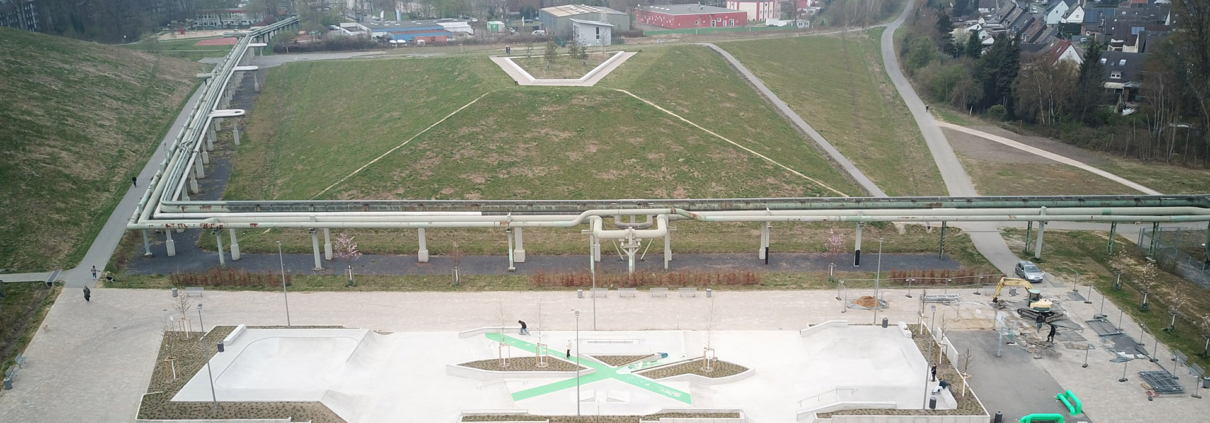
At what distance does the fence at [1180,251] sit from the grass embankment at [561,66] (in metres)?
40.0

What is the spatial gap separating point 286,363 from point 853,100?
6044cm

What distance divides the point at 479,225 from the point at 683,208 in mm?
10201

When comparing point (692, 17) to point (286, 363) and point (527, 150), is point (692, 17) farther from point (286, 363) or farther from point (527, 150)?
point (286, 363)

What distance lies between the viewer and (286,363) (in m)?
31.8

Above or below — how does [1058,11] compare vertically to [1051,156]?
above

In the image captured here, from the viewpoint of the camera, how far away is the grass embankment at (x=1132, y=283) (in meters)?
33.9

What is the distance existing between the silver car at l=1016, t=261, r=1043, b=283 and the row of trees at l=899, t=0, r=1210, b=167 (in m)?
28.8

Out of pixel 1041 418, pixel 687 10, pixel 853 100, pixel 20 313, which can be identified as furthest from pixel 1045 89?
pixel 20 313

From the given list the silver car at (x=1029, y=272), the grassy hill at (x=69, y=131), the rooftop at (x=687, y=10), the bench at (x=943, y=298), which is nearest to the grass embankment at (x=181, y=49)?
the grassy hill at (x=69, y=131)

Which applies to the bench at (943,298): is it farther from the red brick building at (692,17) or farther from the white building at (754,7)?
the white building at (754,7)

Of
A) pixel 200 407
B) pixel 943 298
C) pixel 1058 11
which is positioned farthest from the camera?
pixel 1058 11

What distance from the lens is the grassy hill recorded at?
45.1 metres

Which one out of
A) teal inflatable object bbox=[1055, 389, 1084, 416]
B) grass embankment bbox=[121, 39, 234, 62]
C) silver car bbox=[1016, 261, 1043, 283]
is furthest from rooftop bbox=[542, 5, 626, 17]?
teal inflatable object bbox=[1055, 389, 1084, 416]

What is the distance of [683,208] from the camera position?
43500 mm
